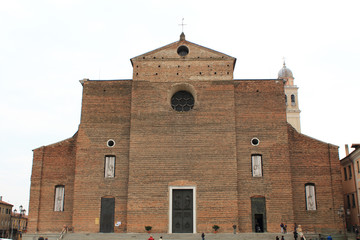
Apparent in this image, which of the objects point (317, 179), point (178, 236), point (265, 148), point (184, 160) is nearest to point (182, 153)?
point (184, 160)

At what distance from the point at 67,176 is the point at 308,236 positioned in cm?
1696

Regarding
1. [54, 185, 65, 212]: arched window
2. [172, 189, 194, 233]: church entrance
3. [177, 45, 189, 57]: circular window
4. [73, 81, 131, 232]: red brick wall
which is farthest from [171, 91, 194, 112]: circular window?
[54, 185, 65, 212]: arched window

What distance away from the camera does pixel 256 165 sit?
2747 cm

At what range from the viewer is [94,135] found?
2838cm

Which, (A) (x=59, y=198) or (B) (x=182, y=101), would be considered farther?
(B) (x=182, y=101)

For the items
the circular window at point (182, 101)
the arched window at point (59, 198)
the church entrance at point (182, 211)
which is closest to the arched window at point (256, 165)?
the church entrance at point (182, 211)

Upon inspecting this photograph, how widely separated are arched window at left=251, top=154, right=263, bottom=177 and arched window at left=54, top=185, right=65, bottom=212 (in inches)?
532

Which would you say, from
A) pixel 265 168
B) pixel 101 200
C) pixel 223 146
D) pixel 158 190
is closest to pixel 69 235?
pixel 101 200

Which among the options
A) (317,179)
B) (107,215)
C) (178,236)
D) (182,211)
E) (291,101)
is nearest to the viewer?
(178,236)

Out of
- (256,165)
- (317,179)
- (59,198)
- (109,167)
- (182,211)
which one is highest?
(256,165)

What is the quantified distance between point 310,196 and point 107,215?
46.1 ft

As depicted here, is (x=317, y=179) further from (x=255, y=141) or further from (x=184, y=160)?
(x=184, y=160)

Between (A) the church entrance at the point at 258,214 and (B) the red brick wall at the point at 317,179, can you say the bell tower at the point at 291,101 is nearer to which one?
(B) the red brick wall at the point at 317,179

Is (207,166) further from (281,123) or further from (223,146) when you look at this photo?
(281,123)
